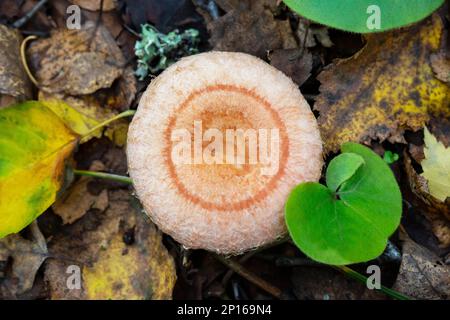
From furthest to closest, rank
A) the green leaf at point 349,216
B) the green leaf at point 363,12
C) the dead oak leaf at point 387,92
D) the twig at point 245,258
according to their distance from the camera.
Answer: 1. the twig at point 245,258
2. the dead oak leaf at point 387,92
3. the green leaf at point 363,12
4. the green leaf at point 349,216

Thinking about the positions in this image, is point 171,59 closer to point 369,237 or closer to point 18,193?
point 18,193

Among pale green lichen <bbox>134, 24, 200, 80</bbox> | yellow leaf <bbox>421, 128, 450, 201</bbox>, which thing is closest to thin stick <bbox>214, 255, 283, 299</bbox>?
yellow leaf <bbox>421, 128, 450, 201</bbox>

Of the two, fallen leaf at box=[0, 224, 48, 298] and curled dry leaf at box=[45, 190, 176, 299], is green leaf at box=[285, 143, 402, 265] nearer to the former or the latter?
curled dry leaf at box=[45, 190, 176, 299]

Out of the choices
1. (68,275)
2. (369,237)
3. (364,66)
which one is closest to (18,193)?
(68,275)

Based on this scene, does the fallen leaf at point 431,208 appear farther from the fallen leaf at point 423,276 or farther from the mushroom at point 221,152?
the mushroom at point 221,152

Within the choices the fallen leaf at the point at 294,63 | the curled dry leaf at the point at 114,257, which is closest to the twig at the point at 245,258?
the curled dry leaf at the point at 114,257

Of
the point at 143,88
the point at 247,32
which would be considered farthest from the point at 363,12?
the point at 143,88

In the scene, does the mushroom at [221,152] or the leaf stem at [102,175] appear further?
the leaf stem at [102,175]
